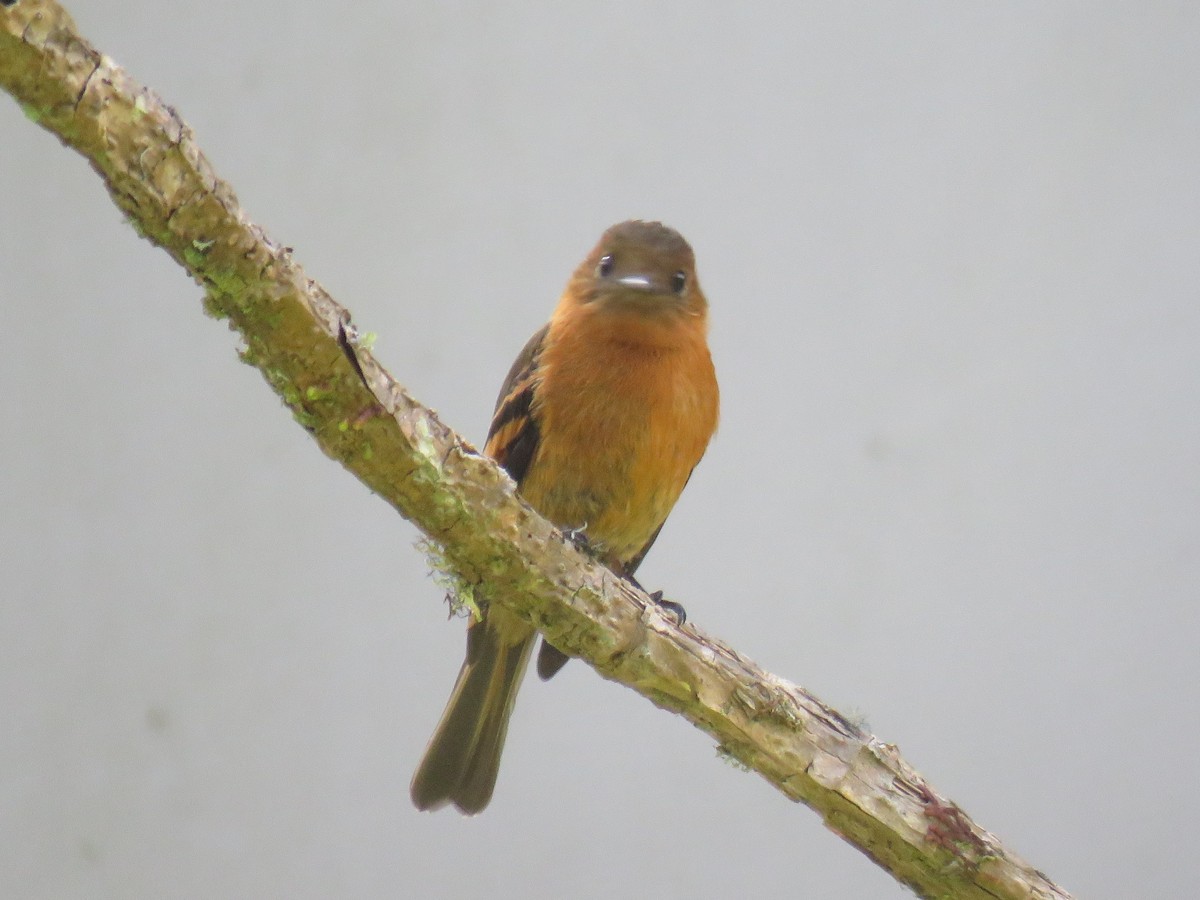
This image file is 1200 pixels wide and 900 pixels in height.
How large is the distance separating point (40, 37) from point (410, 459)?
807mm

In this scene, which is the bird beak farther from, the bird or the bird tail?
the bird tail

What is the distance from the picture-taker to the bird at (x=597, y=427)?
116 inches

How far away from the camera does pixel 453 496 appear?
2080 millimetres

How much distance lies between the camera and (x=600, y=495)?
2.95 meters

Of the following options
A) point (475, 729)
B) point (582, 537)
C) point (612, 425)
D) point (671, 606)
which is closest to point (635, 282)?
point (612, 425)

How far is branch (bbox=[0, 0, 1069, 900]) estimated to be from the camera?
155 centimetres

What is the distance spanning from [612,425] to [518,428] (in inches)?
9.4

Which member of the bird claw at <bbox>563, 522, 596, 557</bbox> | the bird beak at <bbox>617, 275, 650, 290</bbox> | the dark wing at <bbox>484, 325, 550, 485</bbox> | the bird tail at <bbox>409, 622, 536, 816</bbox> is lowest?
the bird tail at <bbox>409, 622, 536, 816</bbox>

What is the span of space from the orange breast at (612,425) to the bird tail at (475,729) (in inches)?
19.8

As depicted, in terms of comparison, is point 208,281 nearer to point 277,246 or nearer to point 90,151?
point 277,246

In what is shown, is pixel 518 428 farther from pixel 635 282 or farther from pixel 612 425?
pixel 635 282

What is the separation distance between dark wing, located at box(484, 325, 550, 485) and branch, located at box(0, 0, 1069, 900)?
565mm

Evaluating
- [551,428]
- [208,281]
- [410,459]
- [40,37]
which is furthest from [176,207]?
[551,428]

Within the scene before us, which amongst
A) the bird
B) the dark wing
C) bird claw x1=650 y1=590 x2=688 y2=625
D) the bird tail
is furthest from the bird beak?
the bird tail
